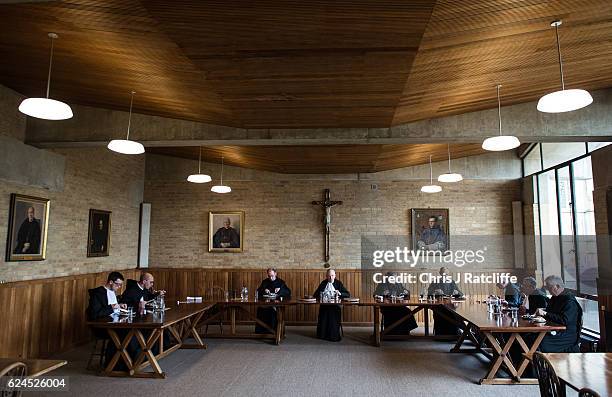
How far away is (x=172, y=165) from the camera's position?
33.8 ft

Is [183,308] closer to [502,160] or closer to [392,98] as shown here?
[392,98]

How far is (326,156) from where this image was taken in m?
8.52

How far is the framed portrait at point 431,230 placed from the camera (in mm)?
10094

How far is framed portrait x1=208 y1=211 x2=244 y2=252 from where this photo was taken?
33.4 ft

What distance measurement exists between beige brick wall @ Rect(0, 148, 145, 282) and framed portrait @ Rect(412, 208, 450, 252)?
6.34 meters

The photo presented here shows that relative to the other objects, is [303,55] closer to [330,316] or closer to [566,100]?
[566,100]

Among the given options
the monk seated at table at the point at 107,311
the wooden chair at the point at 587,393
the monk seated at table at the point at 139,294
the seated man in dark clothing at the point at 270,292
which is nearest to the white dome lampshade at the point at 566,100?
the wooden chair at the point at 587,393

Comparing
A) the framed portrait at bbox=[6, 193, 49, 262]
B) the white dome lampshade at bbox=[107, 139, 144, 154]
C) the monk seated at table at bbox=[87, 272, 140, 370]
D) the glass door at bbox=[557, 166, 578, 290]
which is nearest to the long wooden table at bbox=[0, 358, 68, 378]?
the monk seated at table at bbox=[87, 272, 140, 370]

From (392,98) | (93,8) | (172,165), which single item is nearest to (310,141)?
(392,98)

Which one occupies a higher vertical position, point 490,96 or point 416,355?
point 490,96

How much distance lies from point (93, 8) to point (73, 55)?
1294mm

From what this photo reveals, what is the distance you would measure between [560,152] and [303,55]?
655 cm

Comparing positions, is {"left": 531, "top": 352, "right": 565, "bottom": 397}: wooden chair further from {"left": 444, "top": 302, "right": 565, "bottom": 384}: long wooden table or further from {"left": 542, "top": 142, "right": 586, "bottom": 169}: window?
{"left": 542, "top": 142, "right": 586, "bottom": 169}: window

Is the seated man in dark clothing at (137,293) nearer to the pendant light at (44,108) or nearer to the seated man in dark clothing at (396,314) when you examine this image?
the pendant light at (44,108)
